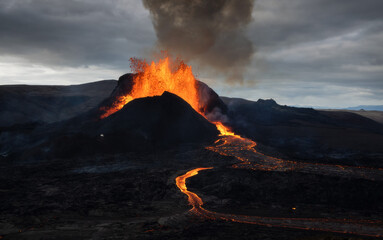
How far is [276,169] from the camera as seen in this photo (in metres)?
28.6

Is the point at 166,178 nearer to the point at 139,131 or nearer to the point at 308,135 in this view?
the point at 139,131

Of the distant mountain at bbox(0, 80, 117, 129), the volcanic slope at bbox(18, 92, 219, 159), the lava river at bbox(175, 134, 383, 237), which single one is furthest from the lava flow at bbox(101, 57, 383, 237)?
the distant mountain at bbox(0, 80, 117, 129)

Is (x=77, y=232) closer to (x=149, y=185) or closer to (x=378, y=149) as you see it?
(x=149, y=185)

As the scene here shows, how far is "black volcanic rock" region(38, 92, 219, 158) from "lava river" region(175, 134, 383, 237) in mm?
5428

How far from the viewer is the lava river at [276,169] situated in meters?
16.2

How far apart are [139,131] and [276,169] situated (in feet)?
69.6

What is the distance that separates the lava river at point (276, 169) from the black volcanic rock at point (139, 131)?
5.43 m

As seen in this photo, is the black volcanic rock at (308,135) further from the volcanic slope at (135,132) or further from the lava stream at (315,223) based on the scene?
the lava stream at (315,223)

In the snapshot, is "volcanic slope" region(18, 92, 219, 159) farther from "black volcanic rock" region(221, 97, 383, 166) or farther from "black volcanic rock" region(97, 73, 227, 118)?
"black volcanic rock" region(221, 97, 383, 166)

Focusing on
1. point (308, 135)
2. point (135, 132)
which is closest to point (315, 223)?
point (135, 132)

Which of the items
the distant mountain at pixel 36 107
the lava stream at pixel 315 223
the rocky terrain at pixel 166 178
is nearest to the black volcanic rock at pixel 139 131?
the rocky terrain at pixel 166 178

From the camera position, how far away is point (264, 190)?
22.9 meters

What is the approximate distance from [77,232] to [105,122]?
104 ft

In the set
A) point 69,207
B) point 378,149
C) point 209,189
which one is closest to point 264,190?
point 209,189
